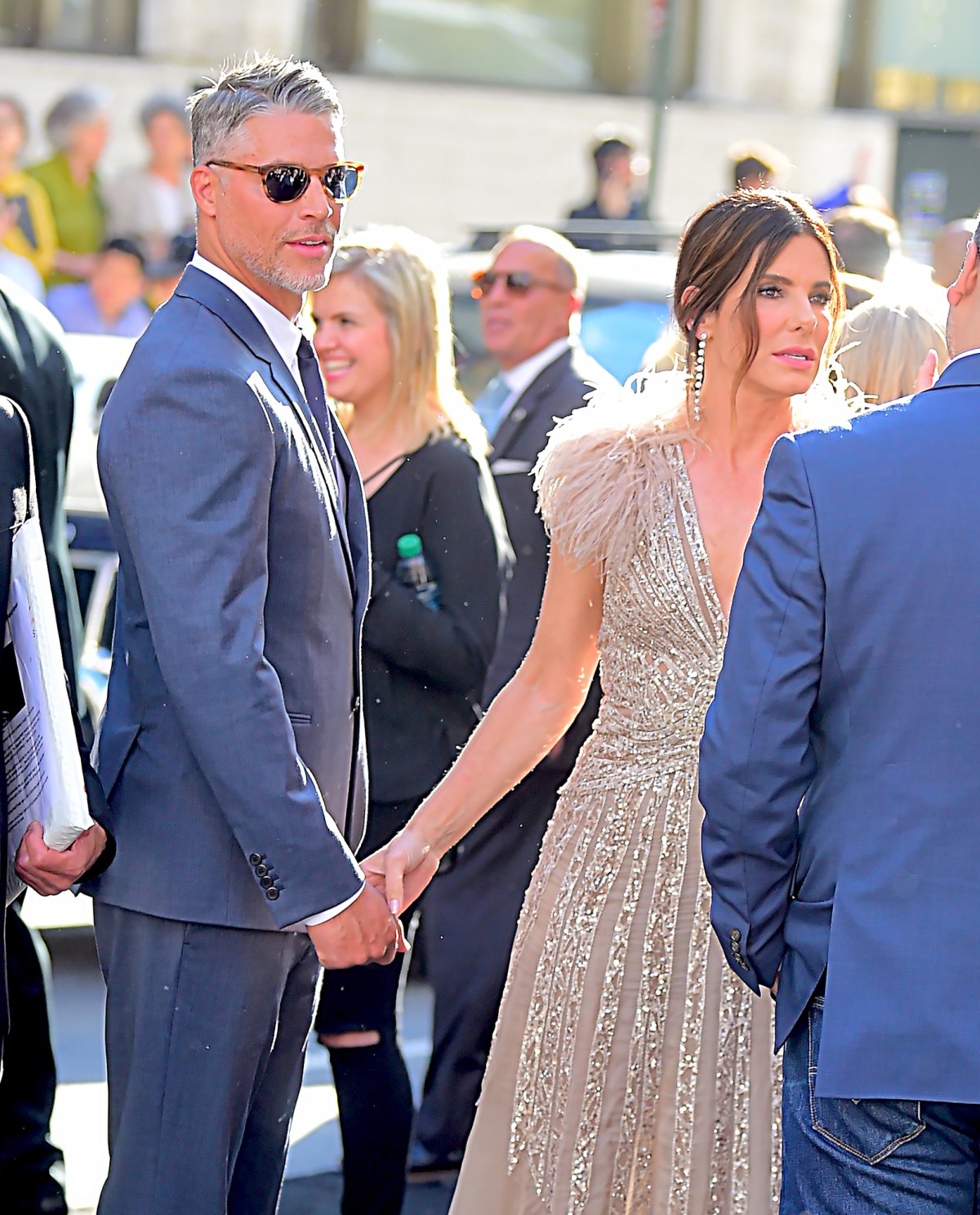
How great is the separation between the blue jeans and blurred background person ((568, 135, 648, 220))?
37.1 feet

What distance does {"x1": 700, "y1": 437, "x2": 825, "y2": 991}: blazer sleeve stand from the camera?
7.76 feet

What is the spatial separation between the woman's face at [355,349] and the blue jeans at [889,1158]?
231cm

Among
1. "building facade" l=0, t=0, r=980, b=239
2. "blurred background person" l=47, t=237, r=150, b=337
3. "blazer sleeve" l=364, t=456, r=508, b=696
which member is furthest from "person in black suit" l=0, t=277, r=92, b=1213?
"building facade" l=0, t=0, r=980, b=239

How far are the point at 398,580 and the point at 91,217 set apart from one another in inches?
406

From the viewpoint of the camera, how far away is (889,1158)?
7.61ft

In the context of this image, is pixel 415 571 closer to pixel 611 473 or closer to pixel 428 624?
pixel 428 624

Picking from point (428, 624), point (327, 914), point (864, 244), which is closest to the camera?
point (327, 914)

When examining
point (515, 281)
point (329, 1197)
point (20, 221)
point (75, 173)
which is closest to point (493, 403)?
point (515, 281)

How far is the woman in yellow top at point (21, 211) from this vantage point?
1240cm

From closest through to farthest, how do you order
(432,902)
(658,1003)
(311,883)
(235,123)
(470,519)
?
(311,883) → (235,123) → (658,1003) → (470,519) → (432,902)

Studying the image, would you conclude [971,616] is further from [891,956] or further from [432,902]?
[432,902]

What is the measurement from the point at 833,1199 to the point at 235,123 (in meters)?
1.81

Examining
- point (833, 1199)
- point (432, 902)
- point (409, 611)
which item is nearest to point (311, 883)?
point (833, 1199)

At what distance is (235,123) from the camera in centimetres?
296
